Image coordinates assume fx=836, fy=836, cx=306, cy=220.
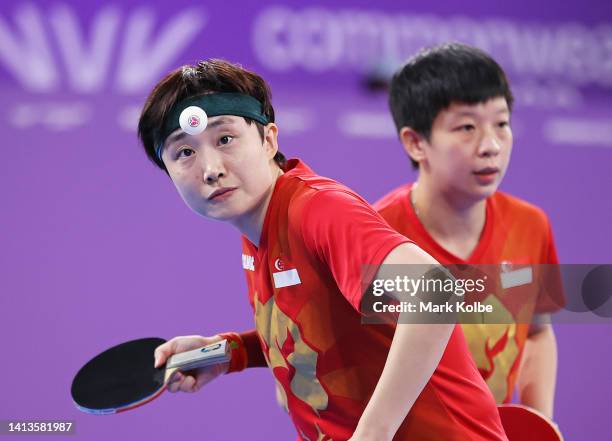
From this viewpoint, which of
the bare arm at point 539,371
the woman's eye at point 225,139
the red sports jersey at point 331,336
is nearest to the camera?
the red sports jersey at point 331,336

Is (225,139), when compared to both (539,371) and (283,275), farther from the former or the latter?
A: (539,371)

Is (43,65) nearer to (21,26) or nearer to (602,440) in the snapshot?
(21,26)

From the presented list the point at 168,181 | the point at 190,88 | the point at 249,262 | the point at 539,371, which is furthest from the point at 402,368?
the point at 168,181

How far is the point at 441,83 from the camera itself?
2.90 m

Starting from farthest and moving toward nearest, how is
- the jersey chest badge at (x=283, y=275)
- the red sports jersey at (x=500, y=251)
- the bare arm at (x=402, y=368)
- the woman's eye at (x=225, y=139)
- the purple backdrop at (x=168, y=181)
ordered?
1. the purple backdrop at (x=168, y=181)
2. the red sports jersey at (x=500, y=251)
3. the woman's eye at (x=225, y=139)
4. the jersey chest badge at (x=283, y=275)
5. the bare arm at (x=402, y=368)

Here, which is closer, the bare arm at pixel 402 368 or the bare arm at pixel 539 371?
the bare arm at pixel 402 368

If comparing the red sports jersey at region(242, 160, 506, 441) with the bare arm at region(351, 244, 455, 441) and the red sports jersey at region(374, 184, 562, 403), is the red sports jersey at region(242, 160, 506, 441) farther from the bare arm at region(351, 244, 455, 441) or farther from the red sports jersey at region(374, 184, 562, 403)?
the red sports jersey at region(374, 184, 562, 403)

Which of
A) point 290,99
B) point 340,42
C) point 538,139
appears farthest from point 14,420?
point 538,139

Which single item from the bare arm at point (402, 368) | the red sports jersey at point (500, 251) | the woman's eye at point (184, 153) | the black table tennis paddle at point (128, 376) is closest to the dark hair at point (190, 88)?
the woman's eye at point (184, 153)

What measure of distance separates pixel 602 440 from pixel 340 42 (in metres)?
2.72

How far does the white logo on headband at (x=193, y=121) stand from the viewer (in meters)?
1.94

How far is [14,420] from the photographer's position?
12.9 ft

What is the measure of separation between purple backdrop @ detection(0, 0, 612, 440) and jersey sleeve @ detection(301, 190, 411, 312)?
2582 millimetres

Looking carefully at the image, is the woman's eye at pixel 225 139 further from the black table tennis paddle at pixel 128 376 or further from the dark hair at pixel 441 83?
the dark hair at pixel 441 83
